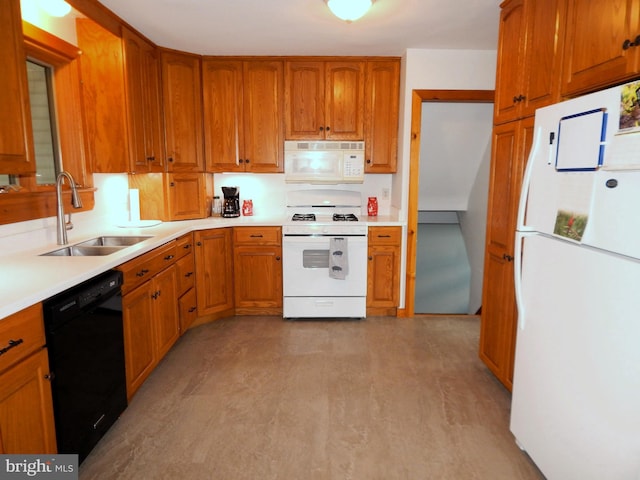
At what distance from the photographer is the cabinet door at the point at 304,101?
3879mm

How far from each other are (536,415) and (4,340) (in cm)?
210

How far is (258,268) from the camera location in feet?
12.8

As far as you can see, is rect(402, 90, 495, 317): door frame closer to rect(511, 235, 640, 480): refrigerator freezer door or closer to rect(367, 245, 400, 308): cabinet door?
rect(367, 245, 400, 308): cabinet door

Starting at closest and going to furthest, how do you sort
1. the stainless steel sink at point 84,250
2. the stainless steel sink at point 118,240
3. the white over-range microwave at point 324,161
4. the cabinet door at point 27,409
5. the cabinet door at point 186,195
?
the cabinet door at point 27,409, the stainless steel sink at point 84,250, the stainless steel sink at point 118,240, the cabinet door at point 186,195, the white over-range microwave at point 324,161

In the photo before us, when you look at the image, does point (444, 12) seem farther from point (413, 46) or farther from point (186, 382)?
point (186, 382)

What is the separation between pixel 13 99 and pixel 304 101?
2.52m

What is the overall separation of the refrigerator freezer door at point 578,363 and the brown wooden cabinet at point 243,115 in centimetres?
273

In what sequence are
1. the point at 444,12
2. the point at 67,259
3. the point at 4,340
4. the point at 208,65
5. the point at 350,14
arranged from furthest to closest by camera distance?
the point at 208,65 < the point at 444,12 < the point at 350,14 < the point at 67,259 < the point at 4,340

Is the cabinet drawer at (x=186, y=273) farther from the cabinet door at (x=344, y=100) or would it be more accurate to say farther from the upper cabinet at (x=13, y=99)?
the cabinet door at (x=344, y=100)

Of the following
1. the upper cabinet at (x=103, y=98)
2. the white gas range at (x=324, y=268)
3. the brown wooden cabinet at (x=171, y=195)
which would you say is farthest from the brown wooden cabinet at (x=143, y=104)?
the white gas range at (x=324, y=268)

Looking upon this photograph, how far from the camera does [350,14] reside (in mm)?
2594

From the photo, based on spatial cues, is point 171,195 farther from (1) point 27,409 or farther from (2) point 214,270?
(1) point 27,409

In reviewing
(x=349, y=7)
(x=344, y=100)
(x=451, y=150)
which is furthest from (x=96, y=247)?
(x=451, y=150)

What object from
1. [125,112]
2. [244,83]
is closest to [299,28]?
[244,83]
